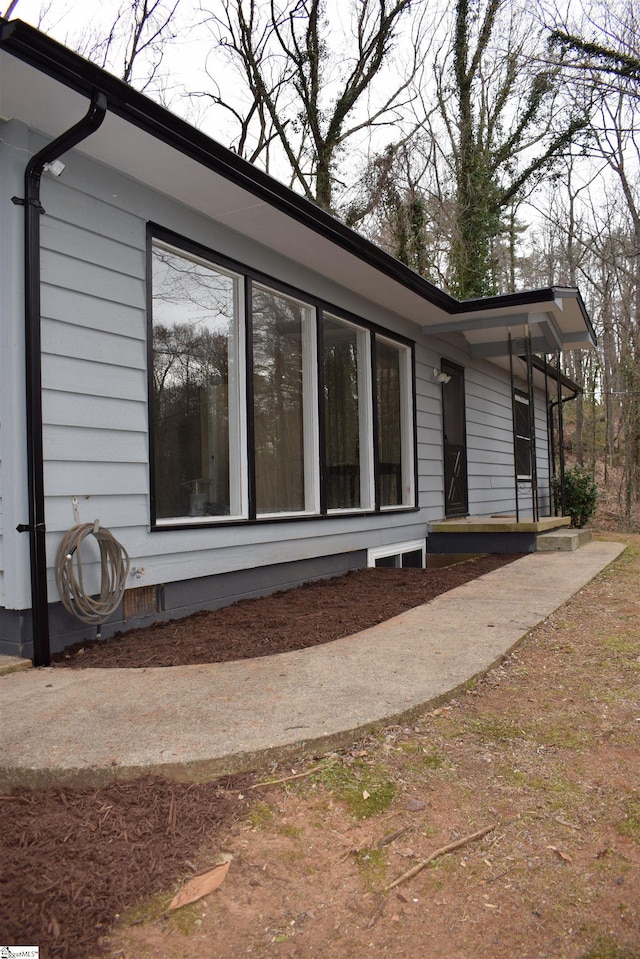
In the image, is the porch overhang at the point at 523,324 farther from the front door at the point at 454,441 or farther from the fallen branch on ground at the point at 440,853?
the fallen branch on ground at the point at 440,853

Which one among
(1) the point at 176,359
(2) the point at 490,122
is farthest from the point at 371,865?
(2) the point at 490,122

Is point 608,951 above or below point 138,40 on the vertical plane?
below

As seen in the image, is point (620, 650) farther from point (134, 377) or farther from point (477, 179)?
point (477, 179)

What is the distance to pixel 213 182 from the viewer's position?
12.8 ft

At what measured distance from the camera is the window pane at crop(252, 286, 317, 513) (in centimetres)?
488

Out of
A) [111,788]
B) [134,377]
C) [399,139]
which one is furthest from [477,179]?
[111,788]

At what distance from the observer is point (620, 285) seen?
16.3 m

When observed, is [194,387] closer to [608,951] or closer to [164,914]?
[164,914]

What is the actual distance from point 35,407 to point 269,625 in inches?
66.7

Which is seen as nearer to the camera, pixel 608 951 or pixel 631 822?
pixel 608 951

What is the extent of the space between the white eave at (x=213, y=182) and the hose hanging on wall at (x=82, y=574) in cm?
192

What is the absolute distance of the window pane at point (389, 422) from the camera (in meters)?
A: 6.61

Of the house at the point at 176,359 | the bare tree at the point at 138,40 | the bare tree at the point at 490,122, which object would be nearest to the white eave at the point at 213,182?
the house at the point at 176,359

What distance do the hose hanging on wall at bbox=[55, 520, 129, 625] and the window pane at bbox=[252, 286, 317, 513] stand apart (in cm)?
143
